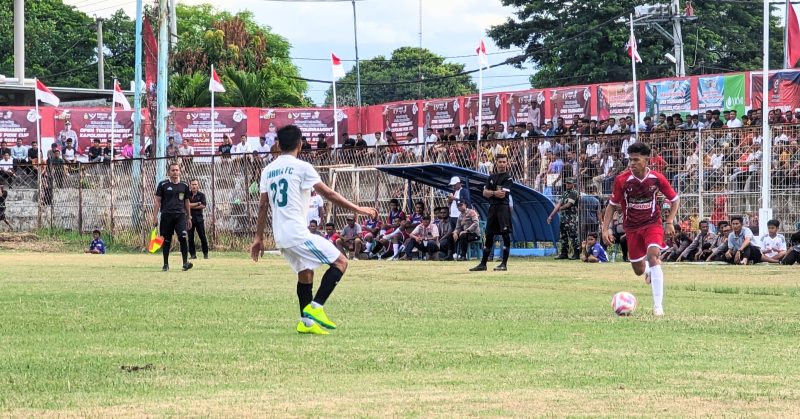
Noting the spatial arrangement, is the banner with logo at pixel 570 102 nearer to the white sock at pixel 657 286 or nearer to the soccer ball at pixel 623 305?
the white sock at pixel 657 286

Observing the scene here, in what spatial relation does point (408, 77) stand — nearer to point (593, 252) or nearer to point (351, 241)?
point (351, 241)

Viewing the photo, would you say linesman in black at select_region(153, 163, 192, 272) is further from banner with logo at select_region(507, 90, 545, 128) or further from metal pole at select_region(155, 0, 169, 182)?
banner with logo at select_region(507, 90, 545, 128)

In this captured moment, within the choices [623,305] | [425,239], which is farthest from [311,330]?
[425,239]

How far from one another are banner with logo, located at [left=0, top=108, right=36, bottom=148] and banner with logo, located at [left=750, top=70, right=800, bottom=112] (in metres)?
24.3

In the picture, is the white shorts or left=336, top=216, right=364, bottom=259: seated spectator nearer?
→ the white shorts

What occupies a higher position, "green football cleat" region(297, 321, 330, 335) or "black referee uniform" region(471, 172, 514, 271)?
"black referee uniform" region(471, 172, 514, 271)

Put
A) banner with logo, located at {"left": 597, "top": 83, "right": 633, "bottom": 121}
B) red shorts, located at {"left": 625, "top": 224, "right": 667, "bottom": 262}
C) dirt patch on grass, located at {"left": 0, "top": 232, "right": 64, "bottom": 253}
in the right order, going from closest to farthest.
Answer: red shorts, located at {"left": 625, "top": 224, "right": 667, "bottom": 262}, banner with logo, located at {"left": 597, "top": 83, "right": 633, "bottom": 121}, dirt patch on grass, located at {"left": 0, "top": 232, "right": 64, "bottom": 253}

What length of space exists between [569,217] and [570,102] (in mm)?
7932

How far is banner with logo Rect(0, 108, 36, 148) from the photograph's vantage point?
42625 mm

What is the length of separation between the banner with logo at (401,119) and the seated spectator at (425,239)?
10.8 m

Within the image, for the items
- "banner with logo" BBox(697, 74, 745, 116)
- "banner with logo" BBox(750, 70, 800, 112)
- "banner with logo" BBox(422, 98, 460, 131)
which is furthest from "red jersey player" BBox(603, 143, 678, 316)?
"banner with logo" BBox(422, 98, 460, 131)

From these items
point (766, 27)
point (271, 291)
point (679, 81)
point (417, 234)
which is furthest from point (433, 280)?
point (679, 81)

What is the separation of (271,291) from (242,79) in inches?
1552

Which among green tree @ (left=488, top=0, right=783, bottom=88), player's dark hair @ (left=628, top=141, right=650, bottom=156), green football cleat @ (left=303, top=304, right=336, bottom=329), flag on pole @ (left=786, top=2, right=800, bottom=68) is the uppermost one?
green tree @ (left=488, top=0, right=783, bottom=88)
